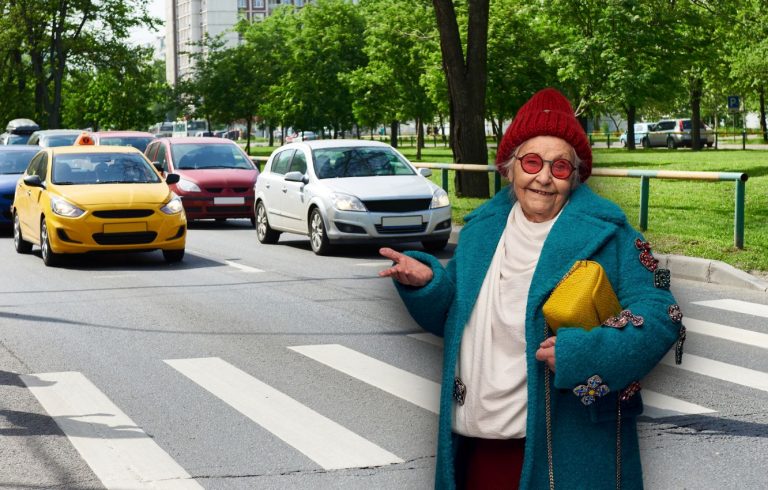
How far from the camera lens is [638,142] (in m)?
72.6

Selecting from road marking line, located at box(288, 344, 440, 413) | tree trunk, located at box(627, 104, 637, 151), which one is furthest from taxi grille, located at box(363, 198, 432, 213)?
tree trunk, located at box(627, 104, 637, 151)

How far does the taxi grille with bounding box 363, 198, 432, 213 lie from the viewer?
16094mm

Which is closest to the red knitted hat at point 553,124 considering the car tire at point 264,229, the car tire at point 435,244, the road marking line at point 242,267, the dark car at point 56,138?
the road marking line at point 242,267

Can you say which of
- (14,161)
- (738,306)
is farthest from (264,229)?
(738,306)

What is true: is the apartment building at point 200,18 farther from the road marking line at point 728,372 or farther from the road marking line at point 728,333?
the road marking line at point 728,372

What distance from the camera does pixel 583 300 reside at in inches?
100

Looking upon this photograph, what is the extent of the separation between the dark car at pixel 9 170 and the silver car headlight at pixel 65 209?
20.1ft

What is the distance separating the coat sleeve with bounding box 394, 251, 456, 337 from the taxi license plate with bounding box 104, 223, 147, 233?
12.7m

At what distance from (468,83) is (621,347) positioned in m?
20.0

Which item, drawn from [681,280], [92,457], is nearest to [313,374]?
[92,457]

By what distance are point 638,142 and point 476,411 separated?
71.7 meters

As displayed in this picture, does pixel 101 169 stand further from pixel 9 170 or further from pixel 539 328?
pixel 539 328

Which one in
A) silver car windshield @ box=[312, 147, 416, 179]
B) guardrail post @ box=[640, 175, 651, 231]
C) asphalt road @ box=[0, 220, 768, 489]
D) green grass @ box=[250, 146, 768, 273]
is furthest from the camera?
silver car windshield @ box=[312, 147, 416, 179]

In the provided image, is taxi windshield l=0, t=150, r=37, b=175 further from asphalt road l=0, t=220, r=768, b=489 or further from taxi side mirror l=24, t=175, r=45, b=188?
asphalt road l=0, t=220, r=768, b=489
